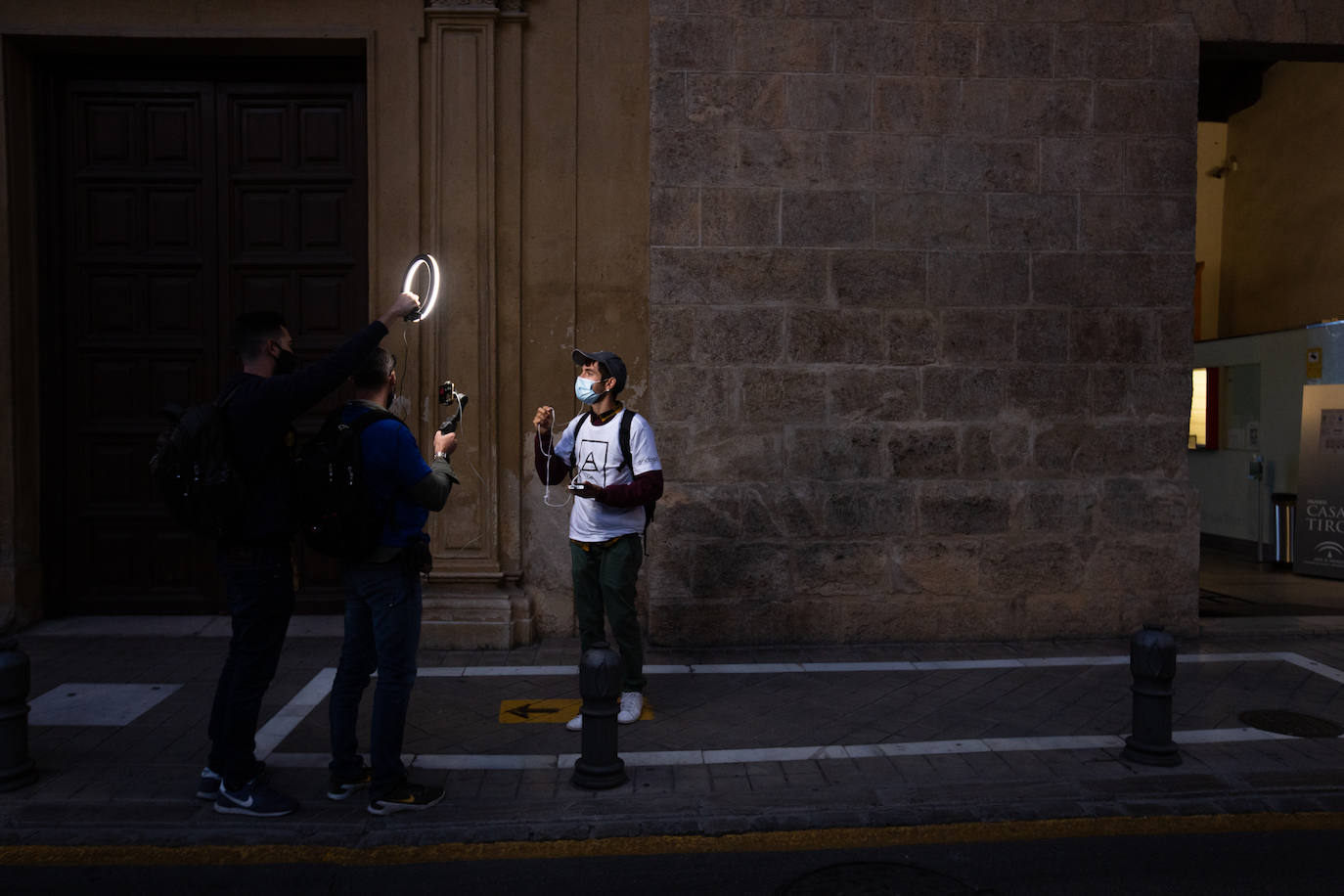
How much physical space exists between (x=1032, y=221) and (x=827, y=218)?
1605mm

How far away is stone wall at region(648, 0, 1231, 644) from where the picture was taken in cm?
777

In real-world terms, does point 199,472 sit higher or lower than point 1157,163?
lower

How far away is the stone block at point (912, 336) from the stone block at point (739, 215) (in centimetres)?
111

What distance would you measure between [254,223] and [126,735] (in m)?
4.25

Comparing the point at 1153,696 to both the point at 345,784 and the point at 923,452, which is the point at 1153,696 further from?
the point at 345,784

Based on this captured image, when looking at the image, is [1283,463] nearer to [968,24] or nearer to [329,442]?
[968,24]

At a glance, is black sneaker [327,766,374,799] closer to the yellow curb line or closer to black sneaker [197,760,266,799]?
black sneaker [197,760,266,799]

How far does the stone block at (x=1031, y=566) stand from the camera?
8023 millimetres

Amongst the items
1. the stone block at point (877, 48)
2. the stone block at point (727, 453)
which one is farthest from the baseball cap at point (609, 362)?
the stone block at point (877, 48)

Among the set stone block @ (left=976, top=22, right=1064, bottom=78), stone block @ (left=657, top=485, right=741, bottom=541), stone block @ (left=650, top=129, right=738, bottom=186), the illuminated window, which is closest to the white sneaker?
stone block @ (left=657, top=485, right=741, bottom=541)

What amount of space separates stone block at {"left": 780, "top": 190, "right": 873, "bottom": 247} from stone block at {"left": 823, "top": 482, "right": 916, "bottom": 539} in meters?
1.84

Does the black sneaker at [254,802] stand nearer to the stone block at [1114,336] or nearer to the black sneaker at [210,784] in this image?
the black sneaker at [210,784]

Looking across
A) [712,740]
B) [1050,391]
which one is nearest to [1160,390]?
[1050,391]

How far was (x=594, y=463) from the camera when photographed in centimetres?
593
